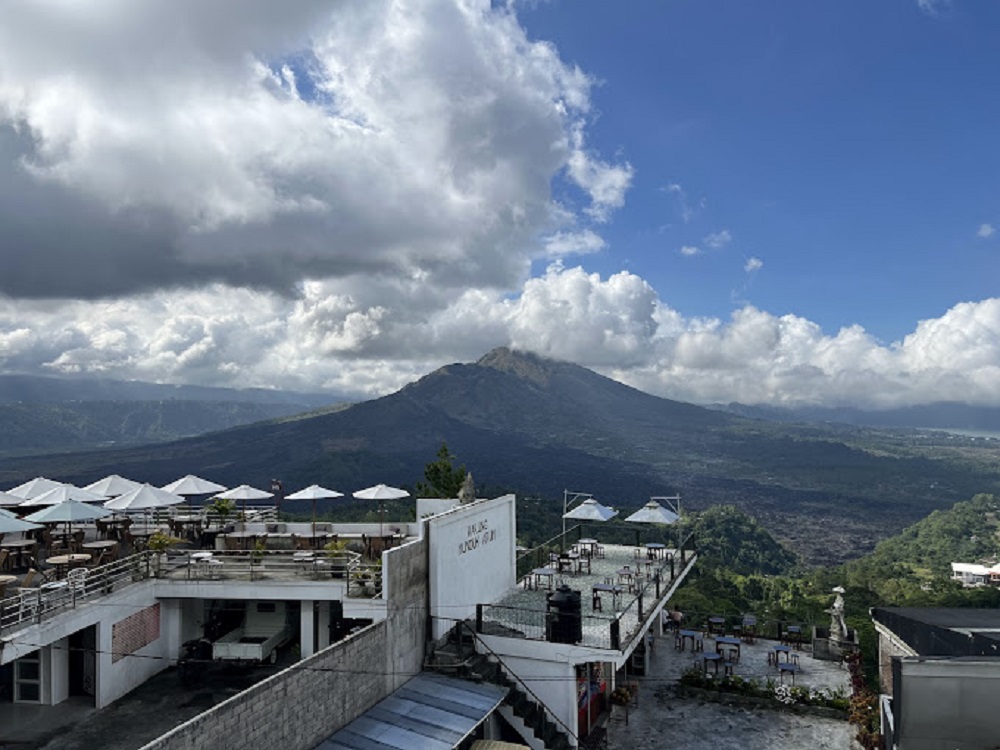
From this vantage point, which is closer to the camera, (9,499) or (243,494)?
(9,499)

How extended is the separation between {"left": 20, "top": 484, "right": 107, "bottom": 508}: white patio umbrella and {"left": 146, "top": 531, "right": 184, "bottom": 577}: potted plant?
9.17 feet

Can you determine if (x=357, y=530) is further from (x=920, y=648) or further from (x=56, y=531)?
(x=920, y=648)

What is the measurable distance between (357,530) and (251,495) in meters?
4.10

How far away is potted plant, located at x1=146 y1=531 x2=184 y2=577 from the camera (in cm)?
1684

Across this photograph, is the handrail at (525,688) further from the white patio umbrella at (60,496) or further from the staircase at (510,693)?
the white patio umbrella at (60,496)

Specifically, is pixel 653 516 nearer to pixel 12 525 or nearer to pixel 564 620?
pixel 564 620

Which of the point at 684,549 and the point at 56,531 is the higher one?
the point at 56,531

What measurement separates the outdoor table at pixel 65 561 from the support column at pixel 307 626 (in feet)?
16.5

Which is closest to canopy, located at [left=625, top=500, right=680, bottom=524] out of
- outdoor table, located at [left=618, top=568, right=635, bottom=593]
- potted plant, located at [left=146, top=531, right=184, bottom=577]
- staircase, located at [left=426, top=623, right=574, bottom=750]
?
outdoor table, located at [left=618, top=568, right=635, bottom=593]

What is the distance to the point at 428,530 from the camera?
16969 mm

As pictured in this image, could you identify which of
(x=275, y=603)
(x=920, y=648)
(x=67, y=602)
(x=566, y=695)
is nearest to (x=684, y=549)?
(x=920, y=648)

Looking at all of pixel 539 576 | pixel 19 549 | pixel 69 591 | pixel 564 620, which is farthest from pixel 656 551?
pixel 19 549

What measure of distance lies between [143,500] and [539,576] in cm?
1195

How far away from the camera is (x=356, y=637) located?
544 inches
